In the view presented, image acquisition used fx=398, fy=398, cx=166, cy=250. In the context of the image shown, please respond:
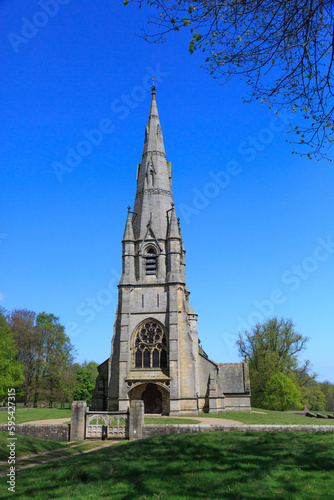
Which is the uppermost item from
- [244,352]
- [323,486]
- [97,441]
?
[244,352]

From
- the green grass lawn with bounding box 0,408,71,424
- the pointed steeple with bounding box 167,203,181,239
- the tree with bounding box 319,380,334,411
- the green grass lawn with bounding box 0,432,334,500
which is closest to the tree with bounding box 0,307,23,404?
the green grass lawn with bounding box 0,408,71,424

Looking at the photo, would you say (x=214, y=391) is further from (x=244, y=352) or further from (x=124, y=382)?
(x=244, y=352)

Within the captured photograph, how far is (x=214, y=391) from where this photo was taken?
33.8m

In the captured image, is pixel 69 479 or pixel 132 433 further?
pixel 132 433

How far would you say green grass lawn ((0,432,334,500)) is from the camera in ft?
25.6

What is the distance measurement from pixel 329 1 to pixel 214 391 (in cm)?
3061

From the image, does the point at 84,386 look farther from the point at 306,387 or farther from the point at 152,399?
the point at 306,387

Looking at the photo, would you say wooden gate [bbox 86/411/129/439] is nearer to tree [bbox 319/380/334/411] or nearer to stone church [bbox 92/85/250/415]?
stone church [bbox 92/85/250/415]

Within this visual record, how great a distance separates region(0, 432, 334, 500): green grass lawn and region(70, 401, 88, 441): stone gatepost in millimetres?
9259

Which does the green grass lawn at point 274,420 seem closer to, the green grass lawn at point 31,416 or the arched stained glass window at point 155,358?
the arched stained glass window at point 155,358

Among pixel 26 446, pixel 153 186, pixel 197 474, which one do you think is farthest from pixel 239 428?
pixel 153 186

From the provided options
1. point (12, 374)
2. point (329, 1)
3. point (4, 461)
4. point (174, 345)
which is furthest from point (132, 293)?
point (329, 1)

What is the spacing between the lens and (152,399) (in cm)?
3375

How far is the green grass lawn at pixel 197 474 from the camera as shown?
7.81 metres
